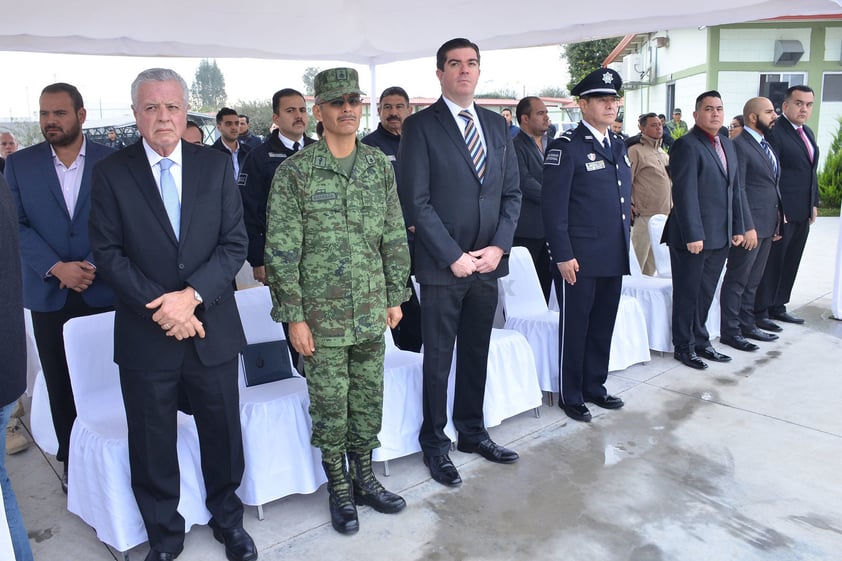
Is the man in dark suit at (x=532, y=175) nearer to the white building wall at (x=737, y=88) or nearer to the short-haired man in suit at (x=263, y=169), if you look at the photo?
the short-haired man in suit at (x=263, y=169)

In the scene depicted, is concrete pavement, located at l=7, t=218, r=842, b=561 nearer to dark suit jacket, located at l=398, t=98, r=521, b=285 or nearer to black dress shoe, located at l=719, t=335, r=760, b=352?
black dress shoe, located at l=719, t=335, r=760, b=352

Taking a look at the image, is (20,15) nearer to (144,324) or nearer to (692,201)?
(144,324)

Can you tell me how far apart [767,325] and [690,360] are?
1310mm

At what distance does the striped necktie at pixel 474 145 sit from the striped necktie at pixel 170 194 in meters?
1.35

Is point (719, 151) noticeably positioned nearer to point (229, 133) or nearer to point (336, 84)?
point (336, 84)

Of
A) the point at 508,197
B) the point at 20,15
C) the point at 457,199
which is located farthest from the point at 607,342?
the point at 20,15

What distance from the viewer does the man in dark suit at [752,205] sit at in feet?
16.4

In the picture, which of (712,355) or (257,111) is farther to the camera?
(257,111)

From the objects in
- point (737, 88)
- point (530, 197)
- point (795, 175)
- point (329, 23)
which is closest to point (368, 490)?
point (530, 197)

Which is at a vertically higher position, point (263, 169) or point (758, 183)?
point (263, 169)

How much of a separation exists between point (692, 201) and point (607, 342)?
4.14ft

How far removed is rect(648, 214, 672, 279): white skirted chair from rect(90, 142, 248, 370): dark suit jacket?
4.01 meters

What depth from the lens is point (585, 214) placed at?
363 cm

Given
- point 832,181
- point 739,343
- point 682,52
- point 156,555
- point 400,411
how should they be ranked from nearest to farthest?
point 156,555 → point 400,411 → point 739,343 → point 832,181 → point 682,52
